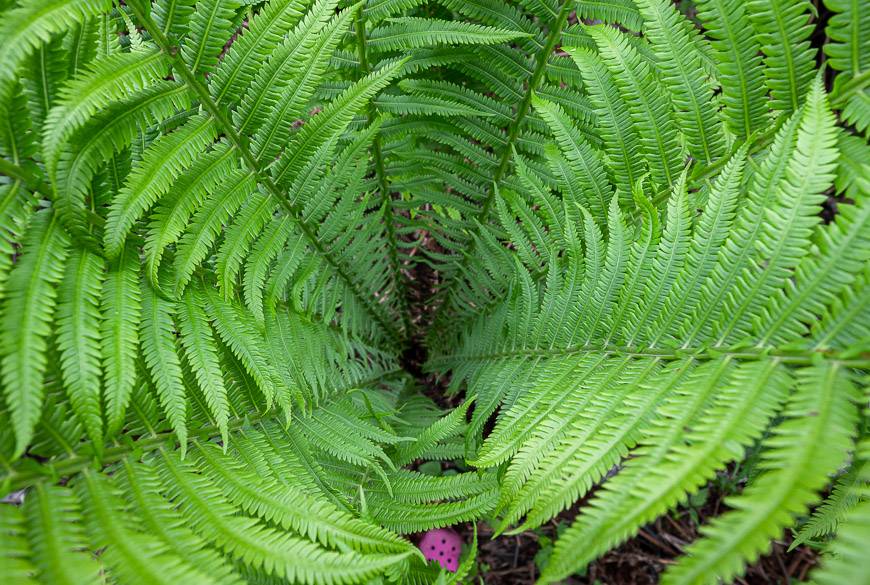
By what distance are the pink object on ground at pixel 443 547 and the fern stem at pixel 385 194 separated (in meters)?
0.99

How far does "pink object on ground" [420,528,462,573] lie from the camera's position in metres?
1.97

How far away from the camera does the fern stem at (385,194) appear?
1509 mm

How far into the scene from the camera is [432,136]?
5.93 feet

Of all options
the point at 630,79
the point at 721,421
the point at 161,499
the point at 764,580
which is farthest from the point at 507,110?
the point at 764,580

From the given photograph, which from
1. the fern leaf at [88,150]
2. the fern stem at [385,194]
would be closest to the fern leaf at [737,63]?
the fern stem at [385,194]

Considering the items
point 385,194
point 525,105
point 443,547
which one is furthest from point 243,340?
point 443,547

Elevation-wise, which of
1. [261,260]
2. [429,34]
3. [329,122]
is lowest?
[261,260]

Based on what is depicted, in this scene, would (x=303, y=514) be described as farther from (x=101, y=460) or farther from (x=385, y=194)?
(x=385, y=194)

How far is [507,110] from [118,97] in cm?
117

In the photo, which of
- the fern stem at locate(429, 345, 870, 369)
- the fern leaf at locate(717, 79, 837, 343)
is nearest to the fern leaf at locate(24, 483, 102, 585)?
the fern stem at locate(429, 345, 870, 369)

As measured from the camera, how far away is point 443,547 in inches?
80.0

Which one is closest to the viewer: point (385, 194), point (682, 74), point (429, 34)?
point (682, 74)

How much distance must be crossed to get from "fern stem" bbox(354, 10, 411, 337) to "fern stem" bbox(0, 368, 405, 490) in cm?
104

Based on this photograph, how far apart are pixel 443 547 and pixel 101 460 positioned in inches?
59.1
